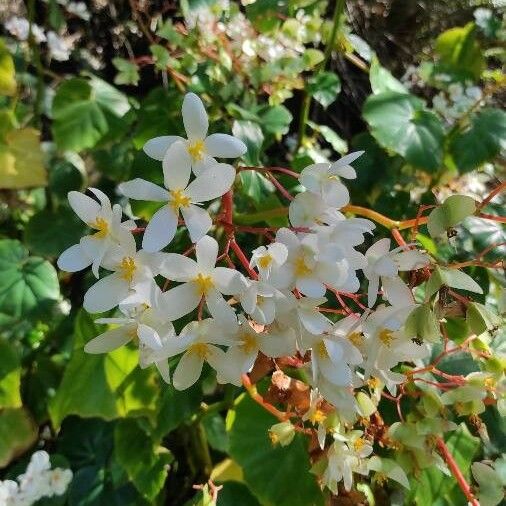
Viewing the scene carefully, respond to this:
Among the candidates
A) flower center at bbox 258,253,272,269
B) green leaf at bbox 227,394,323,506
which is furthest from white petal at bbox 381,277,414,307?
green leaf at bbox 227,394,323,506

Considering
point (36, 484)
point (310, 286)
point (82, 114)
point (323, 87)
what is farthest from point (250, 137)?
point (36, 484)

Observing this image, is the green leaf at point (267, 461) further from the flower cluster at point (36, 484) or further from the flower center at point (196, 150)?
the flower center at point (196, 150)

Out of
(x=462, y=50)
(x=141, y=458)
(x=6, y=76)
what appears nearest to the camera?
(x=141, y=458)

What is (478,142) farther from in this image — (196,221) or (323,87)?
(196,221)

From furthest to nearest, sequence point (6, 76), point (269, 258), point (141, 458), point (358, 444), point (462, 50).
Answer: point (462, 50), point (6, 76), point (141, 458), point (358, 444), point (269, 258)

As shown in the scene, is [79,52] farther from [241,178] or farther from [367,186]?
[241,178]

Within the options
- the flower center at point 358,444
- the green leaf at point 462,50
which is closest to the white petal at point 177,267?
the flower center at point 358,444

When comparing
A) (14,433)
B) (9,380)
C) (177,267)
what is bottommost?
(14,433)

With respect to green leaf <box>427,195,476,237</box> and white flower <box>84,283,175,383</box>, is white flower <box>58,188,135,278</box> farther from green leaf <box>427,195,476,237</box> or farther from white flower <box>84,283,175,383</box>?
green leaf <box>427,195,476,237</box>
